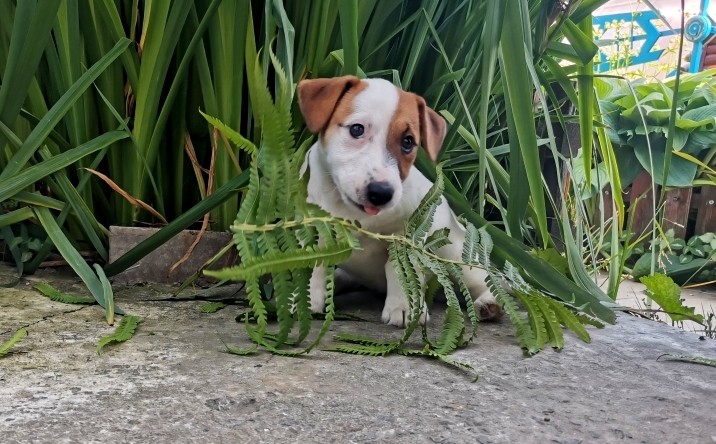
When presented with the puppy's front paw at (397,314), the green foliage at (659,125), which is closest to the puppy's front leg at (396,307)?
the puppy's front paw at (397,314)

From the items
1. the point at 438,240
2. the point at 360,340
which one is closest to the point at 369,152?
the point at 438,240

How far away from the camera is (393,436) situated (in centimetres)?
52

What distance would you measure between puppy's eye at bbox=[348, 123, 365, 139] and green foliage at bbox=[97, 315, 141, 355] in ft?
1.33

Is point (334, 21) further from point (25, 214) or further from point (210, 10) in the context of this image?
point (25, 214)

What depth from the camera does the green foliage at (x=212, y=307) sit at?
36.6 inches

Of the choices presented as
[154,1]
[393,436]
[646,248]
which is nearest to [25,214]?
[154,1]

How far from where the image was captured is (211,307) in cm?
94

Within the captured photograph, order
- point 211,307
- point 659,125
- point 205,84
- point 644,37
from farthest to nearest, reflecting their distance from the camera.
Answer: point 644,37 → point 659,125 → point 205,84 → point 211,307

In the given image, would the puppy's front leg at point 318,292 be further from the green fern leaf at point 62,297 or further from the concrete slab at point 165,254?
the green fern leaf at point 62,297

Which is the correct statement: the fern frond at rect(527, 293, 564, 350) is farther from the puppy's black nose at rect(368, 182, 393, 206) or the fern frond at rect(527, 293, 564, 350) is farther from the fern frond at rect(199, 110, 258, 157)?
the fern frond at rect(199, 110, 258, 157)

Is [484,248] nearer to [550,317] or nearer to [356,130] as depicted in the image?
[550,317]

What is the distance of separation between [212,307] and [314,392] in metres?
0.38

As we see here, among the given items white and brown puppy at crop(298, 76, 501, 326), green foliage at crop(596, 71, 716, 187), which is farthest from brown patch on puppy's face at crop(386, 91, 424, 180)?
green foliage at crop(596, 71, 716, 187)

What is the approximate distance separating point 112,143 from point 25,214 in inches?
7.7
